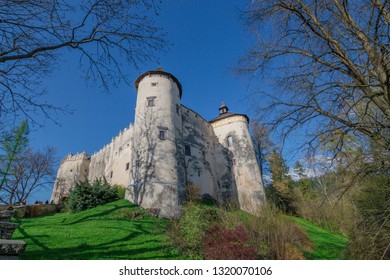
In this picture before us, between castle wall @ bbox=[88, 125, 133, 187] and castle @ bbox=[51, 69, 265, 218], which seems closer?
castle @ bbox=[51, 69, 265, 218]

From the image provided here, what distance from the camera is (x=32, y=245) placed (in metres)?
7.15

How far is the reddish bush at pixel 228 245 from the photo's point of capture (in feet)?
23.6

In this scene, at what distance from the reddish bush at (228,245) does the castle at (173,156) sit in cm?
237

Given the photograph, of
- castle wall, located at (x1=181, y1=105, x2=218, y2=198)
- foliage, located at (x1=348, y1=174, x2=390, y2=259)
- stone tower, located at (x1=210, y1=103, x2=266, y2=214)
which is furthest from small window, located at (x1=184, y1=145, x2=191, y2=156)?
foliage, located at (x1=348, y1=174, x2=390, y2=259)

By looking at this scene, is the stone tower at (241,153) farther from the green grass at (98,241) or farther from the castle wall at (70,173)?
the castle wall at (70,173)

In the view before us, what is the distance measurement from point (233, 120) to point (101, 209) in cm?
1889

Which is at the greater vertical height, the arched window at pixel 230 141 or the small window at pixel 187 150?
the arched window at pixel 230 141

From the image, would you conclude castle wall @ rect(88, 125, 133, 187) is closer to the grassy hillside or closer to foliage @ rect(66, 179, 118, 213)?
foliage @ rect(66, 179, 118, 213)

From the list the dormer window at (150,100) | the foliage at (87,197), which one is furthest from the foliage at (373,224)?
the dormer window at (150,100)

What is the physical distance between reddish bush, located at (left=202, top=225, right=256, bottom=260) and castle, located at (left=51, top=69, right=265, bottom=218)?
237cm

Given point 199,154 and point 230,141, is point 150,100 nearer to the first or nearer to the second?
point 199,154

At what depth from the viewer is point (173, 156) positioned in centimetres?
1694

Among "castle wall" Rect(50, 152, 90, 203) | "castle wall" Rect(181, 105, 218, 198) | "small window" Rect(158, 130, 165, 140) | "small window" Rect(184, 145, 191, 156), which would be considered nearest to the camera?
"small window" Rect(158, 130, 165, 140)

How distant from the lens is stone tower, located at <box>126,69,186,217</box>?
15.1 metres
